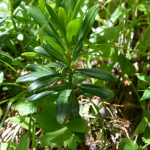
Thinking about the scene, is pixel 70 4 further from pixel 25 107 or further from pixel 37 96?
pixel 25 107

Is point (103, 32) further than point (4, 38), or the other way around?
point (103, 32)

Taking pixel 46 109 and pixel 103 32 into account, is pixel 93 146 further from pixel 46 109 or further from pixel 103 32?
pixel 103 32

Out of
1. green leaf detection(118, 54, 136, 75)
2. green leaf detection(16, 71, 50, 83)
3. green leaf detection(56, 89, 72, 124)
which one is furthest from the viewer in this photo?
green leaf detection(118, 54, 136, 75)

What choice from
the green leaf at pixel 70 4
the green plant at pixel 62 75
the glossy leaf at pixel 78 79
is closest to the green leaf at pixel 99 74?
the green plant at pixel 62 75

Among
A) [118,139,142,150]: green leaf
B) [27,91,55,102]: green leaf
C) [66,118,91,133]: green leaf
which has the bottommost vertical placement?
[118,139,142,150]: green leaf

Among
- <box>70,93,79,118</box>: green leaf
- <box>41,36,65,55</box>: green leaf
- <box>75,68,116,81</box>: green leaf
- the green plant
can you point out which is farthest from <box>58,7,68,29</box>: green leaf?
<box>70,93,79,118</box>: green leaf

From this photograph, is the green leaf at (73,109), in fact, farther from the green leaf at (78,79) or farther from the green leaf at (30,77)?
the green leaf at (30,77)

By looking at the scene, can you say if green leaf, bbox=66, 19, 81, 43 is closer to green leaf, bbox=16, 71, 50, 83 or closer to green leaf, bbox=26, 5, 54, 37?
green leaf, bbox=26, 5, 54, 37

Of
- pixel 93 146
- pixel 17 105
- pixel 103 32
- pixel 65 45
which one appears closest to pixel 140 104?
pixel 93 146
